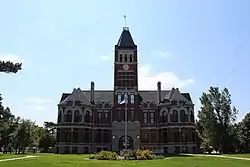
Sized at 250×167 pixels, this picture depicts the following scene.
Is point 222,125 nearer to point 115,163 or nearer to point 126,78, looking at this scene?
point 126,78

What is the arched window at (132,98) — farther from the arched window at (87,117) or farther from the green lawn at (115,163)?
the green lawn at (115,163)

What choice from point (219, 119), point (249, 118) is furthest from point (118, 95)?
point (249, 118)

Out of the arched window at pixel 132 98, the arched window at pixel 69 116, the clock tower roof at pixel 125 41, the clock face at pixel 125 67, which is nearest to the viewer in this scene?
the arched window at pixel 69 116

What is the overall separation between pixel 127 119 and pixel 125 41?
58.5 feet

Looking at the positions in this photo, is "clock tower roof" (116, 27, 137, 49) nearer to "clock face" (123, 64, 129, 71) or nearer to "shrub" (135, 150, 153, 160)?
"clock face" (123, 64, 129, 71)

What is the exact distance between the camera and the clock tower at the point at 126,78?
6769cm

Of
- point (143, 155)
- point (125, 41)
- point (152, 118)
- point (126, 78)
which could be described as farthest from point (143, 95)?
point (143, 155)

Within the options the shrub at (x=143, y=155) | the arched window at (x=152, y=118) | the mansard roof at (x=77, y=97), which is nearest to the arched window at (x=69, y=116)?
the mansard roof at (x=77, y=97)

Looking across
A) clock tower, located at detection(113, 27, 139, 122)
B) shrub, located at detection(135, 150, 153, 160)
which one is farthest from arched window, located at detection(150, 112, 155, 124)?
shrub, located at detection(135, 150, 153, 160)

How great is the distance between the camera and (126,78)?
225ft

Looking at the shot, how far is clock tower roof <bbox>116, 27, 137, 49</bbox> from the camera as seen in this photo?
70.3 metres

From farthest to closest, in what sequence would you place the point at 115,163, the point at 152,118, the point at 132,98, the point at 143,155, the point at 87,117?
the point at 152,118
the point at 87,117
the point at 132,98
the point at 143,155
the point at 115,163

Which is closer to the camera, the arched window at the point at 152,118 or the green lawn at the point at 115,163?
the green lawn at the point at 115,163

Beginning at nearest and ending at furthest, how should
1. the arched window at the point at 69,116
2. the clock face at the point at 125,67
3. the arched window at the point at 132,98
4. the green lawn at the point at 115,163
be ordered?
the green lawn at the point at 115,163
the arched window at the point at 69,116
the arched window at the point at 132,98
the clock face at the point at 125,67
